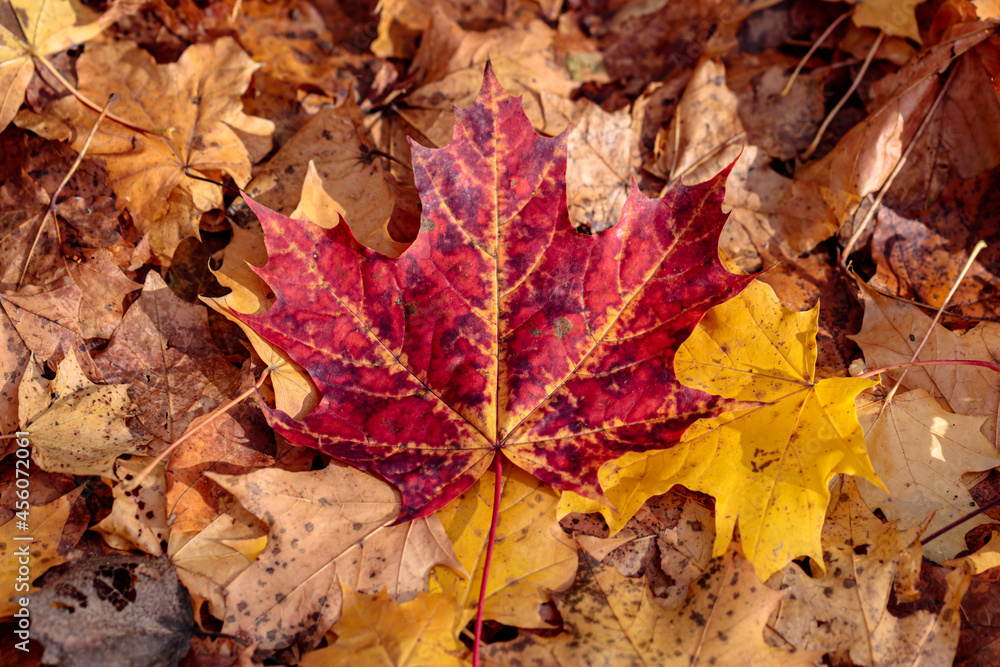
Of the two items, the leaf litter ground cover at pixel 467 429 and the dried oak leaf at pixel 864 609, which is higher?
the leaf litter ground cover at pixel 467 429

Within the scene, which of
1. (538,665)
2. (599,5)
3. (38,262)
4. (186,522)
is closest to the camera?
(538,665)

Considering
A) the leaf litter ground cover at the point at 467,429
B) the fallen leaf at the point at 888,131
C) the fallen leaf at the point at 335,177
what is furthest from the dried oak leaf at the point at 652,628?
the fallen leaf at the point at 888,131

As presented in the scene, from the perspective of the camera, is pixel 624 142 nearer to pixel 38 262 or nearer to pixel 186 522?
pixel 186 522

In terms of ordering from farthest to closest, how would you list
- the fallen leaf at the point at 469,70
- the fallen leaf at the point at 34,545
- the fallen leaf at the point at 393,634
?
1. the fallen leaf at the point at 469,70
2. the fallen leaf at the point at 34,545
3. the fallen leaf at the point at 393,634

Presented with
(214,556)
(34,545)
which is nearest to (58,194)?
(34,545)

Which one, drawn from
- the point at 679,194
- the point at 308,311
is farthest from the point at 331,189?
the point at 679,194

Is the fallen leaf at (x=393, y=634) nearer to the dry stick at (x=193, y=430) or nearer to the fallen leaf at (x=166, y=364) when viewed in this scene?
the dry stick at (x=193, y=430)

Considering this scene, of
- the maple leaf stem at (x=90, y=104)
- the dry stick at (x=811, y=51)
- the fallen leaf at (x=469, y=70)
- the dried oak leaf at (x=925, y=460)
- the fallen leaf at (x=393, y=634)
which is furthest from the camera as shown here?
the dry stick at (x=811, y=51)
